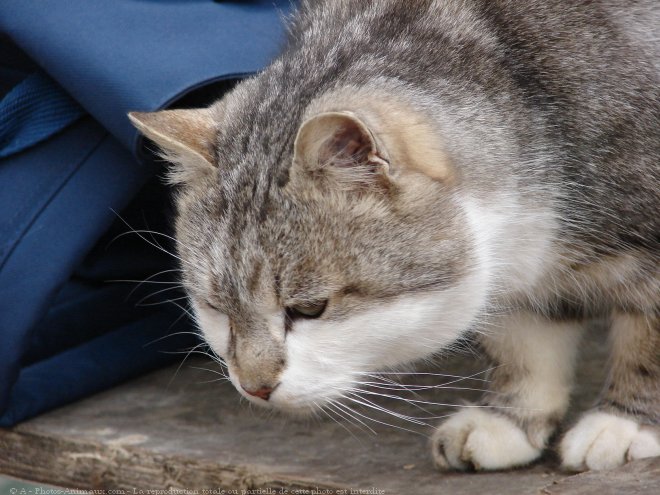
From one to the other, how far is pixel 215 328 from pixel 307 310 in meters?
0.20

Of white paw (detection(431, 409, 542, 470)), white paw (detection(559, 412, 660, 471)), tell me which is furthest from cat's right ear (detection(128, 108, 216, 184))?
white paw (detection(559, 412, 660, 471))

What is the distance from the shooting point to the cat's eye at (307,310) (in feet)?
5.55

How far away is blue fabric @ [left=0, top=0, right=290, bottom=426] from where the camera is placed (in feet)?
7.06

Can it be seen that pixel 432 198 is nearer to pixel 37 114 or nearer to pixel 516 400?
pixel 516 400

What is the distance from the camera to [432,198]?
→ 1703mm

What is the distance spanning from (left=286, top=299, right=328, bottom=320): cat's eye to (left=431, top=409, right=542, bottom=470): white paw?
1.46ft

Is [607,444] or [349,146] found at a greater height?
[349,146]

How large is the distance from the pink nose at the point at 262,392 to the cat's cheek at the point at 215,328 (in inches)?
3.5

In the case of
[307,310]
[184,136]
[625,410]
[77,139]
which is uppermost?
[184,136]

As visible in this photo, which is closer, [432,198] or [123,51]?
[432,198]

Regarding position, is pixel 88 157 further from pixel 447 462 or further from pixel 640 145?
pixel 640 145

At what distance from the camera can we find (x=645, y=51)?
6.02 ft

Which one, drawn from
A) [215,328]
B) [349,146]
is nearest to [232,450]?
[215,328]

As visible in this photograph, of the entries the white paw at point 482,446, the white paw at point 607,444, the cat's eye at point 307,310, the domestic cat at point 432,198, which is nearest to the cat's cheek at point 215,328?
the domestic cat at point 432,198
